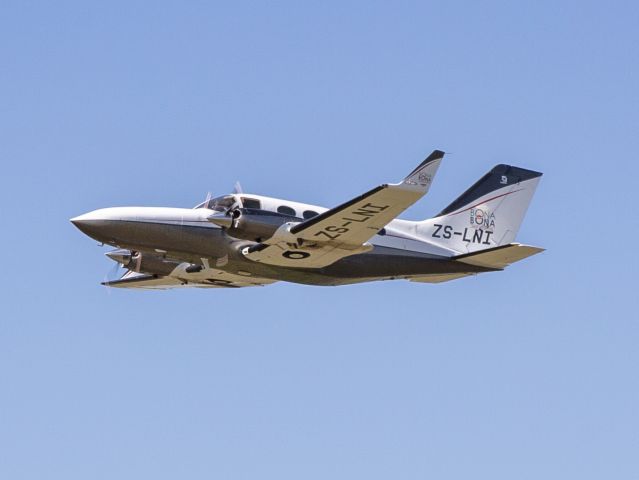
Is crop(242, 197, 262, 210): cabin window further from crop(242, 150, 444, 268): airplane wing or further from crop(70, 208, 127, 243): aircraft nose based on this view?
crop(70, 208, 127, 243): aircraft nose

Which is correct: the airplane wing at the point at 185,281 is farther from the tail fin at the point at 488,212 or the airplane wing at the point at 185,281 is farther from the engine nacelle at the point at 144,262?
the tail fin at the point at 488,212

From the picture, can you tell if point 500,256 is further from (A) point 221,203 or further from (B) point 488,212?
(A) point 221,203

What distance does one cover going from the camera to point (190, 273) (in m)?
42.6

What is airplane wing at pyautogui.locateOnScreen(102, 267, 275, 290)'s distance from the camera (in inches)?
1655

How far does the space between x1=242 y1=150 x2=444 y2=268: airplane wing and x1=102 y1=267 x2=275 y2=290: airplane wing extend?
3.23 m

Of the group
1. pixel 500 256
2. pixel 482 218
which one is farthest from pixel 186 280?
pixel 500 256

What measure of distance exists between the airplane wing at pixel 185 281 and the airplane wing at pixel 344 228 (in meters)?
3.23

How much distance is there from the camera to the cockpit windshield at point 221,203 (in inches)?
1496

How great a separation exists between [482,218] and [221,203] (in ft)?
32.7

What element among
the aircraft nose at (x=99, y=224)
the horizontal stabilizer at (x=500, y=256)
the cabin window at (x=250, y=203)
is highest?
the horizontal stabilizer at (x=500, y=256)

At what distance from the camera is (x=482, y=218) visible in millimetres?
43469

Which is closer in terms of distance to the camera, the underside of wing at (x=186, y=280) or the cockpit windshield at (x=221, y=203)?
the cockpit windshield at (x=221, y=203)

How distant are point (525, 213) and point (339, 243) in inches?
360

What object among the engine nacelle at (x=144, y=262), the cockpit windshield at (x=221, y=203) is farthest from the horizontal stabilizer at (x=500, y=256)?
the engine nacelle at (x=144, y=262)
